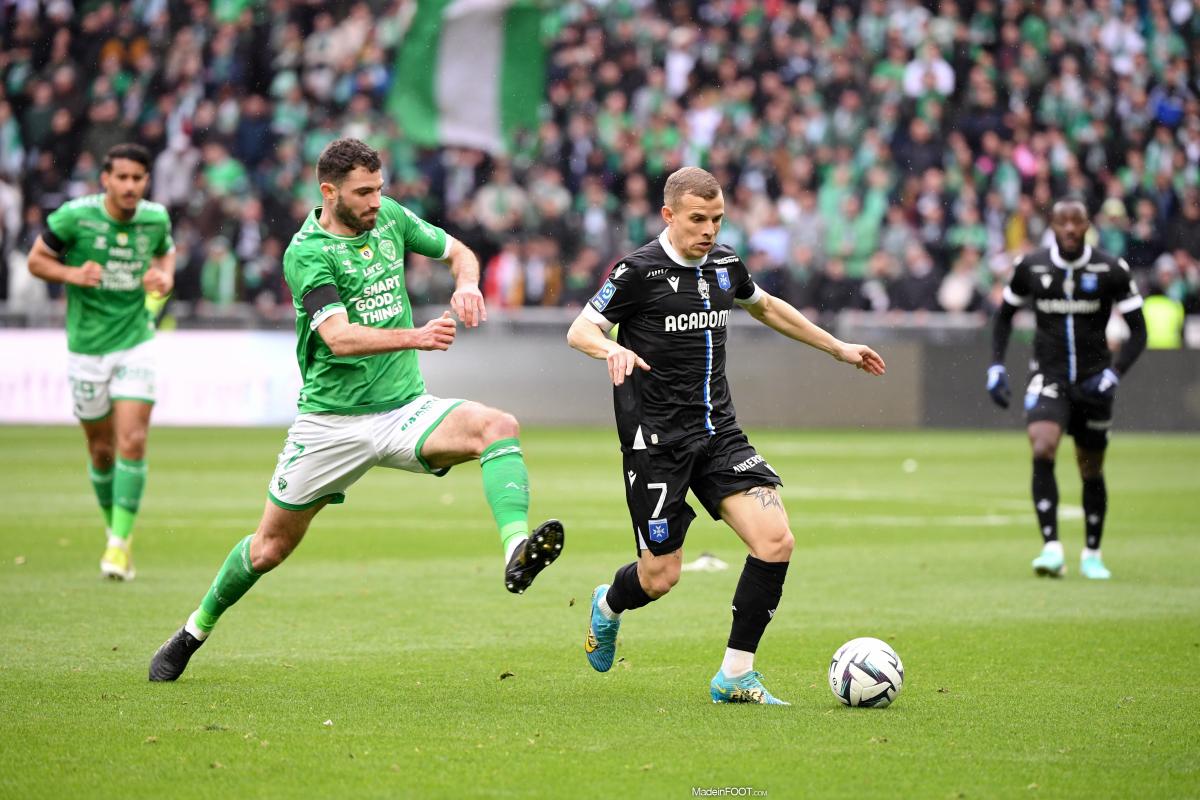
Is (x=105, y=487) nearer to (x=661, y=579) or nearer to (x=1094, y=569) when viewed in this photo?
(x=661, y=579)

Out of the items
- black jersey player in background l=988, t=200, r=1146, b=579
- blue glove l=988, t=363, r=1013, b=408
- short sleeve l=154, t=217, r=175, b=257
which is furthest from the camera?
blue glove l=988, t=363, r=1013, b=408

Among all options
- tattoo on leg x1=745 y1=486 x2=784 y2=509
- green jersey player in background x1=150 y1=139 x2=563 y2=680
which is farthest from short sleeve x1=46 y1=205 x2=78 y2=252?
tattoo on leg x1=745 y1=486 x2=784 y2=509

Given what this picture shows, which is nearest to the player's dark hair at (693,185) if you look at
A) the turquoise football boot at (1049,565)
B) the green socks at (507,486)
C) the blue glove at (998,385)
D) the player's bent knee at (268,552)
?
the green socks at (507,486)

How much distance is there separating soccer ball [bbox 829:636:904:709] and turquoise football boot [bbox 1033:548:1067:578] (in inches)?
183

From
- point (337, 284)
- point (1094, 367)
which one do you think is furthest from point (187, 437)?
point (337, 284)

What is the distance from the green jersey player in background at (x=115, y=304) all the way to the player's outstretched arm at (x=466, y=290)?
395 centimetres

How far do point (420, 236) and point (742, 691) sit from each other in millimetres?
2347

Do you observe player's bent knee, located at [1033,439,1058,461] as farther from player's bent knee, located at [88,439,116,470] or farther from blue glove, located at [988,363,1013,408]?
player's bent knee, located at [88,439,116,470]

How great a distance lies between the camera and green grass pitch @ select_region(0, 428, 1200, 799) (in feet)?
18.3

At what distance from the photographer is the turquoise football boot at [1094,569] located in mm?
11281

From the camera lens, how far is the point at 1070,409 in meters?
11.6

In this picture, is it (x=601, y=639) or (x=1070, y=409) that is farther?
(x=1070, y=409)

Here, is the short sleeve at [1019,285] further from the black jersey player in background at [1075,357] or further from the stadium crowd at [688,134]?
the stadium crowd at [688,134]

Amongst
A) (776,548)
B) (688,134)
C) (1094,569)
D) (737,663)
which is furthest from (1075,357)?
(688,134)
